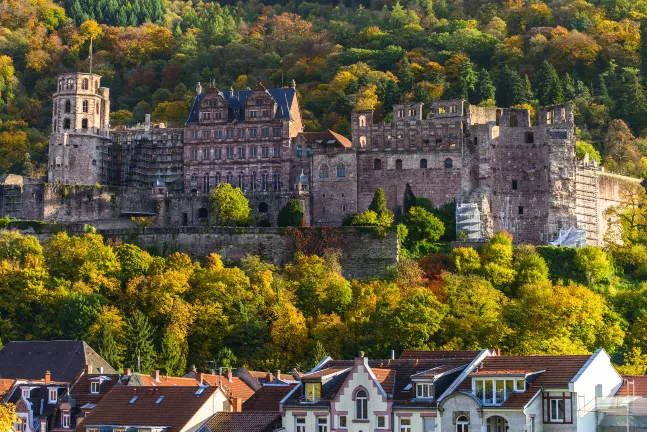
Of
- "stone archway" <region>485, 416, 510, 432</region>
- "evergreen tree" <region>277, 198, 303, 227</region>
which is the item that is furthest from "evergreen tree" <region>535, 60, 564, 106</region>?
"stone archway" <region>485, 416, 510, 432</region>

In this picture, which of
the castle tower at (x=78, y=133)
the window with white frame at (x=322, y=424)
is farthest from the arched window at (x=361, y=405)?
the castle tower at (x=78, y=133)

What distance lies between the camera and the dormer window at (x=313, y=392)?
200 feet

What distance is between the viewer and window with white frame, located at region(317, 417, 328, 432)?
60562 mm

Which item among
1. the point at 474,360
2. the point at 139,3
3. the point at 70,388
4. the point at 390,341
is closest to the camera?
the point at 474,360

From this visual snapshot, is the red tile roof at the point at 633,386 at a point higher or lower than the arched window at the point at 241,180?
lower

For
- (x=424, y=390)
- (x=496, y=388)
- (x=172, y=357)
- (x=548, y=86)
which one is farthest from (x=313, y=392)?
(x=548, y=86)

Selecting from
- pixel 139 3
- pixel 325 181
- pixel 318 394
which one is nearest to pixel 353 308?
pixel 325 181

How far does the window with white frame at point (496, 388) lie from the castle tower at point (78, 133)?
164ft

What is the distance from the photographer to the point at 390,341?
80.2 meters

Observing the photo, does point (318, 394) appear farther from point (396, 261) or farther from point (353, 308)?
point (396, 261)

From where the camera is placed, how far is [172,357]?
268 ft

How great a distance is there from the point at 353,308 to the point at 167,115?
157ft

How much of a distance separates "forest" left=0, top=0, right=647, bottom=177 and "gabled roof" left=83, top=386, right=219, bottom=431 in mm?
49583

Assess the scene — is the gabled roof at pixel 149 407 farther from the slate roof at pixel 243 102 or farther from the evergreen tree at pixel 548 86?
the evergreen tree at pixel 548 86
